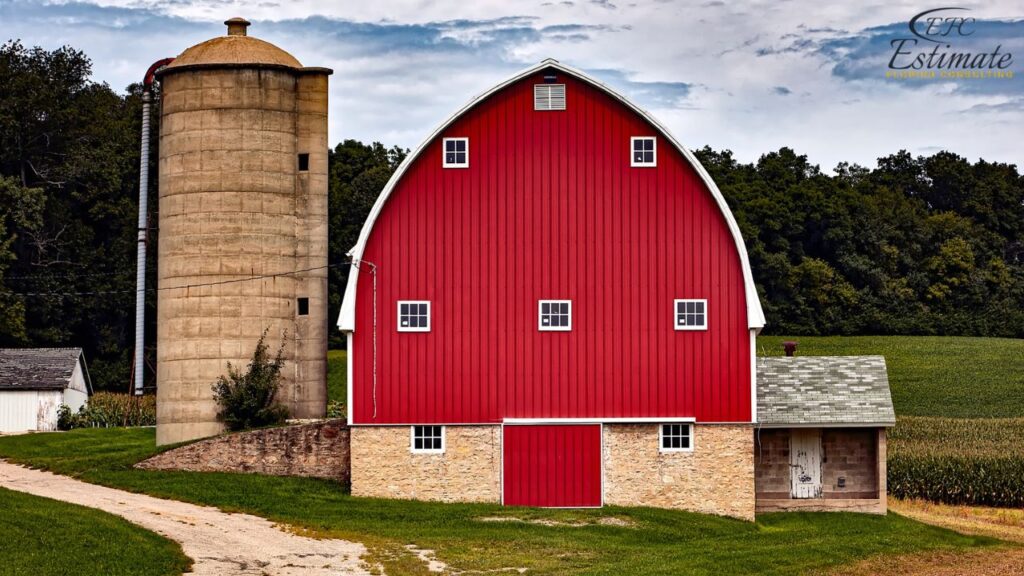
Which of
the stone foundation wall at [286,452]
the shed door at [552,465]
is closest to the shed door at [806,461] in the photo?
the shed door at [552,465]

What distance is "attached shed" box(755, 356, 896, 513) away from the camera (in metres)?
35.8

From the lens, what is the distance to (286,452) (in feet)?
116

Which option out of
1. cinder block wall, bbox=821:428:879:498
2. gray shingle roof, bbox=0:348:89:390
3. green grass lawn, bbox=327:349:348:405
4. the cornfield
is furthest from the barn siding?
green grass lawn, bbox=327:349:348:405

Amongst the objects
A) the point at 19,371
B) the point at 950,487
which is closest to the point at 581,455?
the point at 950,487

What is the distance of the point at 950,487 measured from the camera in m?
41.6

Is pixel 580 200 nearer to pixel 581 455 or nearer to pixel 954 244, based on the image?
pixel 581 455

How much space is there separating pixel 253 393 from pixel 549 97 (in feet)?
37.7

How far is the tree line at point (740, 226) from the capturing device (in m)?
68.2

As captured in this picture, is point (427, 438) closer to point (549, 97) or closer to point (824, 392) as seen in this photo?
point (549, 97)

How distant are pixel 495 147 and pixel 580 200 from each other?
2365mm

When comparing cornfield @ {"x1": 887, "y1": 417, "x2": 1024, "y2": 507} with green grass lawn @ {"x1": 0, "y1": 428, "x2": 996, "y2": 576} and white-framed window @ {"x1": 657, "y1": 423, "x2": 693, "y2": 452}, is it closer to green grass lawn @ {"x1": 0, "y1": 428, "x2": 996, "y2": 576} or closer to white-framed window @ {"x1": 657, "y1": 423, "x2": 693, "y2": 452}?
green grass lawn @ {"x1": 0, "y1": 428, "x2": 996, "y2": 576}

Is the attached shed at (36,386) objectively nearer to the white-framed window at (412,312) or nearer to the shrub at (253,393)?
the shrub at (253,393)

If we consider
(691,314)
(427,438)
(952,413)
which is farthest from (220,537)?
(952,413)

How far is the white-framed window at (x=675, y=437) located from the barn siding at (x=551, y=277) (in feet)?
1.19
